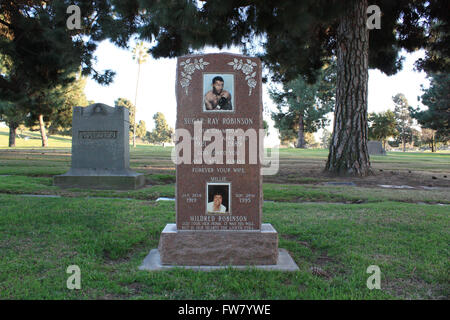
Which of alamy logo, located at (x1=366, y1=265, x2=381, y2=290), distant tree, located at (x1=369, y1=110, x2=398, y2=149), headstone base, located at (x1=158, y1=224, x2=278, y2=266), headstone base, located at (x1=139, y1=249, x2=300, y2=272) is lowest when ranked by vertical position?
headstone base, located at (x1=139, y1=249, x2=300, y2=272)

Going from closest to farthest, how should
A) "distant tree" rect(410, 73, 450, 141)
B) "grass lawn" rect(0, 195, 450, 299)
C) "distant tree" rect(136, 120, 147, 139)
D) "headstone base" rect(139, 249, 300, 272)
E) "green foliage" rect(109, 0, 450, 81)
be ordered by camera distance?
1. "grass lawn" rect(0, 195, 450, 299)
2. "headstone base" rect(139, 249, 300, 272)
3. "green foliage" rect(109, 0, 450, 81)
4. "distant tree" rect(410, 73, 450, 141)
5. "distant tree" rect(136, 120, 147, 139)

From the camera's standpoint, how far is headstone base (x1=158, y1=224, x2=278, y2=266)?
126 inches

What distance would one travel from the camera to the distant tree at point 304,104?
136ft

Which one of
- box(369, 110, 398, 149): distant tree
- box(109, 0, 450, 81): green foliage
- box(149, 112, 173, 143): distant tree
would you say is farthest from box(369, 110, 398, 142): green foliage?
box(149, 112, 173, 143): distant tree

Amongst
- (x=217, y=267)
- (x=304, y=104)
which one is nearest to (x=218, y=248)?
(x=217, y=267)

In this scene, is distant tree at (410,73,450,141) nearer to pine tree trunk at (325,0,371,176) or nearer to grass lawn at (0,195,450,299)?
pine tree trunk at (325,0,371,176)

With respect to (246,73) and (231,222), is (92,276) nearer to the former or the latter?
(231,222)

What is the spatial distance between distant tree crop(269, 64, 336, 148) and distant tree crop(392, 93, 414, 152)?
126 feet

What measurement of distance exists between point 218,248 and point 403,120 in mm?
89854

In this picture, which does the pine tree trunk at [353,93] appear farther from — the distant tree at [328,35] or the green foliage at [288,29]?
the green foliage at [288,29]

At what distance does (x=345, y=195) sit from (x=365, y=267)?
150 inches

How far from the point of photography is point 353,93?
924 cm

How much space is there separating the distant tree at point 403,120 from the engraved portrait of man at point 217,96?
260ft
